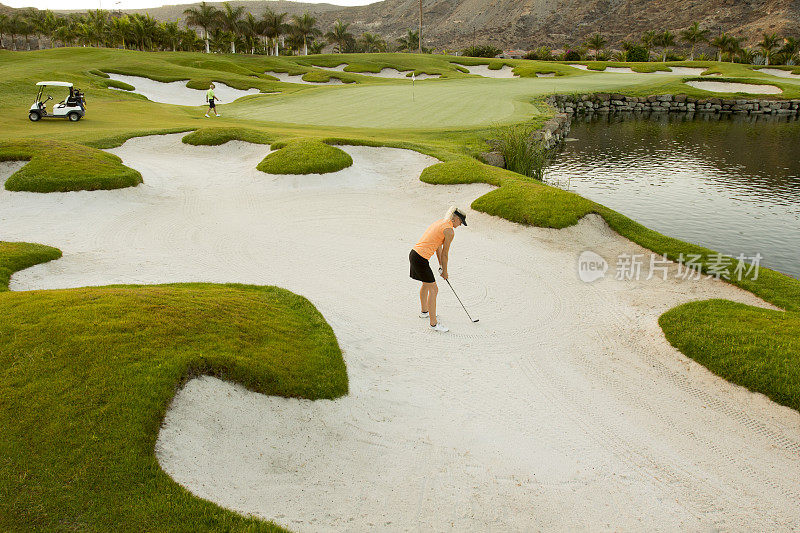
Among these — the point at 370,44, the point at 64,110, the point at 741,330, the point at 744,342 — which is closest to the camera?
the point at 744,342

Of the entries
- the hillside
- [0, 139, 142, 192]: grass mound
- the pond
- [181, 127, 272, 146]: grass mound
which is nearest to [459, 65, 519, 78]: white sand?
the pond

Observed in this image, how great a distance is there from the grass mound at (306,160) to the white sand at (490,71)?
50.8 metres

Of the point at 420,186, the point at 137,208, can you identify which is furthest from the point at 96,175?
the point at 420,186

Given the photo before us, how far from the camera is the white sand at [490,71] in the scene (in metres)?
66.4

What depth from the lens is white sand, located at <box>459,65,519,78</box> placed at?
66369 mm

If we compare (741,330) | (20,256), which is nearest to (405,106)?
(20,256)

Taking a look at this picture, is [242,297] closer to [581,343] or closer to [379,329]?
[379,329]

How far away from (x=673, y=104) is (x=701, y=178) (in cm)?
2835

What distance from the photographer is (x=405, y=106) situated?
3459 centimetres

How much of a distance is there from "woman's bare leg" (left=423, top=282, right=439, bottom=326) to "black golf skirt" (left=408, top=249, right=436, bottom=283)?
159mm

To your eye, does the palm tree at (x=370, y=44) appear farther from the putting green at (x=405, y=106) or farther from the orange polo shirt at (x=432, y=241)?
the orange polo shirt at (x=432, y=241)

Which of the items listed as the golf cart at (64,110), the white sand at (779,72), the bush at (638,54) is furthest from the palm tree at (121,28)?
the white sand at (779,72)

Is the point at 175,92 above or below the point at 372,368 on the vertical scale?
above

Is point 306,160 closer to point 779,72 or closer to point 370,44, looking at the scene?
point 779,72
